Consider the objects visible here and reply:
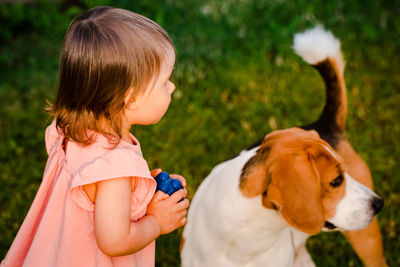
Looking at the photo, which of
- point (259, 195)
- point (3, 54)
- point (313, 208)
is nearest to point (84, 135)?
point (259, 195)

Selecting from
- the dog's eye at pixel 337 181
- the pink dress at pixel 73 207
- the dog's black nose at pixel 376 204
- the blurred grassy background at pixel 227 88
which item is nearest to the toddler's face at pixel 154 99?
the pink dress at pixel 73 207

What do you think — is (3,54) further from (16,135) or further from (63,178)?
(63,178)

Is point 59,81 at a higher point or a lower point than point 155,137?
higher

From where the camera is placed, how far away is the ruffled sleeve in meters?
1.64

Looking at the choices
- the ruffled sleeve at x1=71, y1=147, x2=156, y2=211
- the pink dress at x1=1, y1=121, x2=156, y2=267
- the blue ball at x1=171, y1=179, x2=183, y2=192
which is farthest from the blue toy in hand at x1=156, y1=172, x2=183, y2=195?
the ruffled sleeve at x1=71, y1=147, x2=156, y2=211

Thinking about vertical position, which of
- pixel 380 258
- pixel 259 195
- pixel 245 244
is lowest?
pixel 380 258

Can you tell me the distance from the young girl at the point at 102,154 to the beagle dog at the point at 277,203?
0.60m

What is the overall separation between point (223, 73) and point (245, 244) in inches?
124

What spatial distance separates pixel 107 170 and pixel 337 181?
53.1 inches

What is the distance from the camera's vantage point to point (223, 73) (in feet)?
17.5

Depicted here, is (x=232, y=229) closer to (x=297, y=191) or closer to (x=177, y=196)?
(x=297, y=191)

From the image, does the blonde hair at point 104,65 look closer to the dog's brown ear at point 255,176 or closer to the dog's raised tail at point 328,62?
the dog's brown ear at point 255,176

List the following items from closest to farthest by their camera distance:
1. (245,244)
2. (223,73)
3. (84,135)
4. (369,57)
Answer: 1. (84,135)
2. (245,244)
3. (223,73)
4. (369,57)

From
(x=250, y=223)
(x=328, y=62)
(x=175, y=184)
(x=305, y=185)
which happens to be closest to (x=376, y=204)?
(x=305, y=185)
